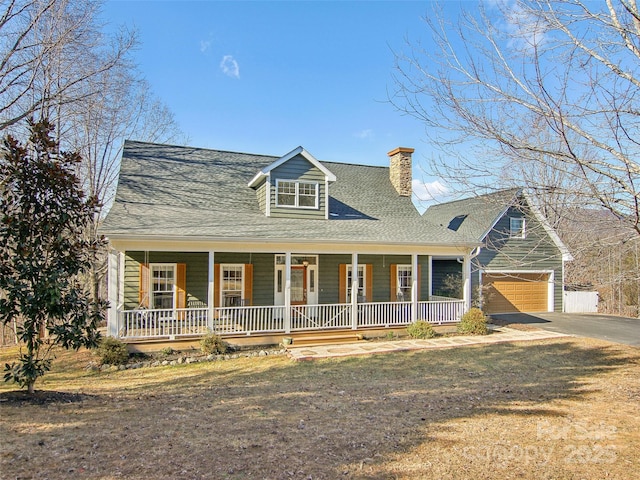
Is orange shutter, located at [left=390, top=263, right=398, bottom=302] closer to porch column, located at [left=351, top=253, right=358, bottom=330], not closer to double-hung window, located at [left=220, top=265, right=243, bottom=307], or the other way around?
porch column, located at [left=351, top=253, right=358, bottom=330]

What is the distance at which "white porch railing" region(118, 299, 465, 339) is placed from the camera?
11.3 m

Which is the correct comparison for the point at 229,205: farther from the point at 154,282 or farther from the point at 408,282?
the point at 408,282

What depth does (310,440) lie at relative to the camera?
201 inches

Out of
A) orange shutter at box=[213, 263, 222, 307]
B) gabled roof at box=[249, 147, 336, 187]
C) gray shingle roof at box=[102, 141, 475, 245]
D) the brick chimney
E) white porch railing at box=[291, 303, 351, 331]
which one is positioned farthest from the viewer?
the brick chimney

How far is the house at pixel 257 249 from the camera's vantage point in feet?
38.1

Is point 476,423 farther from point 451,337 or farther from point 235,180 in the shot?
point 235,180

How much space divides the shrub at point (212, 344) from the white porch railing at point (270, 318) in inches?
14.8

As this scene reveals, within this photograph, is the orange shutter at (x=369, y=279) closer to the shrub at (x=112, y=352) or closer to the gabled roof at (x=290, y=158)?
the gabled roof at (x=290, y=158)

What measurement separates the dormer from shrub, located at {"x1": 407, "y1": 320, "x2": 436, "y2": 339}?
487 centimetres

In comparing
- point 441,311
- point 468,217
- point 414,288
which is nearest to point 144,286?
point 414,288

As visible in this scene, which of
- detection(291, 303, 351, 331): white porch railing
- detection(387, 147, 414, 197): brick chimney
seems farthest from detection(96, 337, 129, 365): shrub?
detection(387, 147, 414, 197): brick chimney

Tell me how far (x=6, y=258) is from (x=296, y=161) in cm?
961

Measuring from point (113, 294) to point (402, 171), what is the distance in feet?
40.6

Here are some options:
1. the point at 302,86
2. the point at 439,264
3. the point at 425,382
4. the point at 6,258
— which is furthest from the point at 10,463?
the point at 439,264
